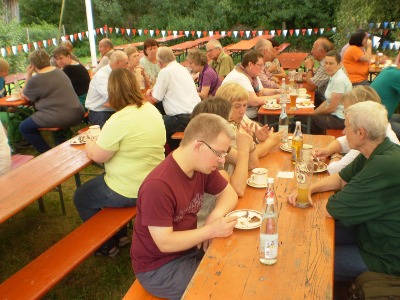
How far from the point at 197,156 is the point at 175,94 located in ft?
10.4

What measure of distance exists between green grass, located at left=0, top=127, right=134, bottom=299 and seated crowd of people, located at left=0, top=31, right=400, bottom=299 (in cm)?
18

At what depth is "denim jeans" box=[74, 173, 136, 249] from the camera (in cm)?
325

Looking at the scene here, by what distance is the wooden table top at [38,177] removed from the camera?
8.71 ft

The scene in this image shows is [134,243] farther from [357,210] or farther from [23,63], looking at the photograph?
[23,63]

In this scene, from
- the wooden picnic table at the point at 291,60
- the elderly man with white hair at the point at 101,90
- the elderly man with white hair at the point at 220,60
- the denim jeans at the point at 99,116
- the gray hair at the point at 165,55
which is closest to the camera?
the elderly man with white hair at the point at 101,90

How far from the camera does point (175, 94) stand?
5117mm

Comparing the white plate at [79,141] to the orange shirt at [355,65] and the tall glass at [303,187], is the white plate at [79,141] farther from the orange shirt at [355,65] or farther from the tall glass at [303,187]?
the orange shirt at [355,65]

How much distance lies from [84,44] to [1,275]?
18.4 meters

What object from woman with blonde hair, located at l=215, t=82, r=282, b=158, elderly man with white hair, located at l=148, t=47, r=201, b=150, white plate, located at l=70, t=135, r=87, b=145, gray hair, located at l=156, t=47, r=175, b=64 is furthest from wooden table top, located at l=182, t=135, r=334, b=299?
gray hair, located at l=156, t=47, r=175, b=64

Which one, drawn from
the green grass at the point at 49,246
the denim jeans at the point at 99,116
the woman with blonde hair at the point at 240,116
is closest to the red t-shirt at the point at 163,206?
the woman with blonde hair at the point at 240,116

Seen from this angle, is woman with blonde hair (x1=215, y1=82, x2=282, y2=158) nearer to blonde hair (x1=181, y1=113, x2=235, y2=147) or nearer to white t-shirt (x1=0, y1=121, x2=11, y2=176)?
blonde hair (x1=181, y1=113, x2=235, y2=147)

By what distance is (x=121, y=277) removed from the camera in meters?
3.33

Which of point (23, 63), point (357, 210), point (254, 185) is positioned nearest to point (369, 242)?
point (357, 210)

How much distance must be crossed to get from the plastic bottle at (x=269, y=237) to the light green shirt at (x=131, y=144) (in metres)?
1.40
